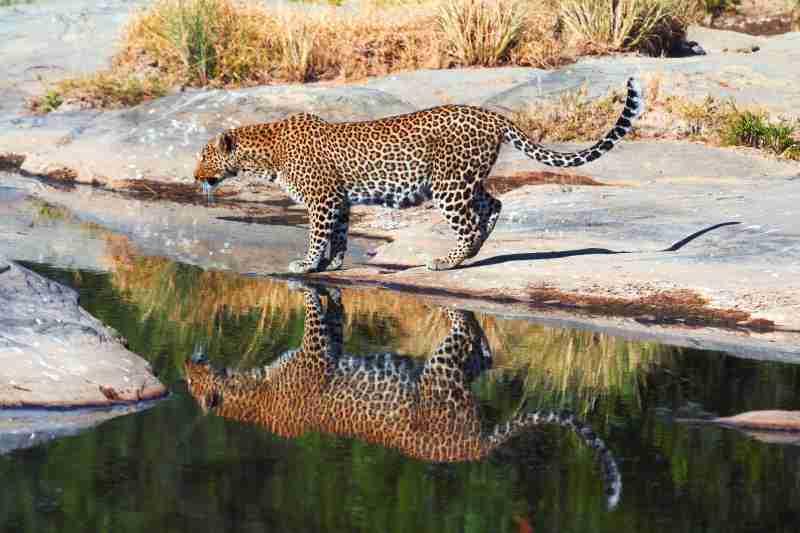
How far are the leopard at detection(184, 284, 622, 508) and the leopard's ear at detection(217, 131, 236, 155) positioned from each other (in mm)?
2694

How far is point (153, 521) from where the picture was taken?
20.9 feet

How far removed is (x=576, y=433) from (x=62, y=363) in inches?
116

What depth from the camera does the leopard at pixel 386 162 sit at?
38.5 ft

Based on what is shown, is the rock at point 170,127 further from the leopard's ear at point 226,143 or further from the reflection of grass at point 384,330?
the reflection of grass at point 384,330

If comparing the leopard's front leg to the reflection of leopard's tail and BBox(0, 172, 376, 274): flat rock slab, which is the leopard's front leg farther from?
the reflection of leopard's tail

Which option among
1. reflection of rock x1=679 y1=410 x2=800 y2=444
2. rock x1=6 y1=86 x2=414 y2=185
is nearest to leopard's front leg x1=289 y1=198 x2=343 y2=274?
reflection of rock x1=679 y1=410 x2=800 y2=444

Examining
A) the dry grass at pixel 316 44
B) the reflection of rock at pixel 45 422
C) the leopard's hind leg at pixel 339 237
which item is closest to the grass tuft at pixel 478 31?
the dry grass at pixel 316 44

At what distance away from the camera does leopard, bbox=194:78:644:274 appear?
11.7 metres

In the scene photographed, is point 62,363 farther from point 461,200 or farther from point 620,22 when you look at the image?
point 620,22

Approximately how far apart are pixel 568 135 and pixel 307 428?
34.5 ft

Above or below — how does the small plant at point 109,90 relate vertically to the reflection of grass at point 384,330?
below

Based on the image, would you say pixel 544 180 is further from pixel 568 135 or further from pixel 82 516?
pixel 82 516

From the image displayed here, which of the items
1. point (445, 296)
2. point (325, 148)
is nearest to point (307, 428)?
point (445, 296)

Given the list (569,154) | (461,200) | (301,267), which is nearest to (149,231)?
(301,267)
